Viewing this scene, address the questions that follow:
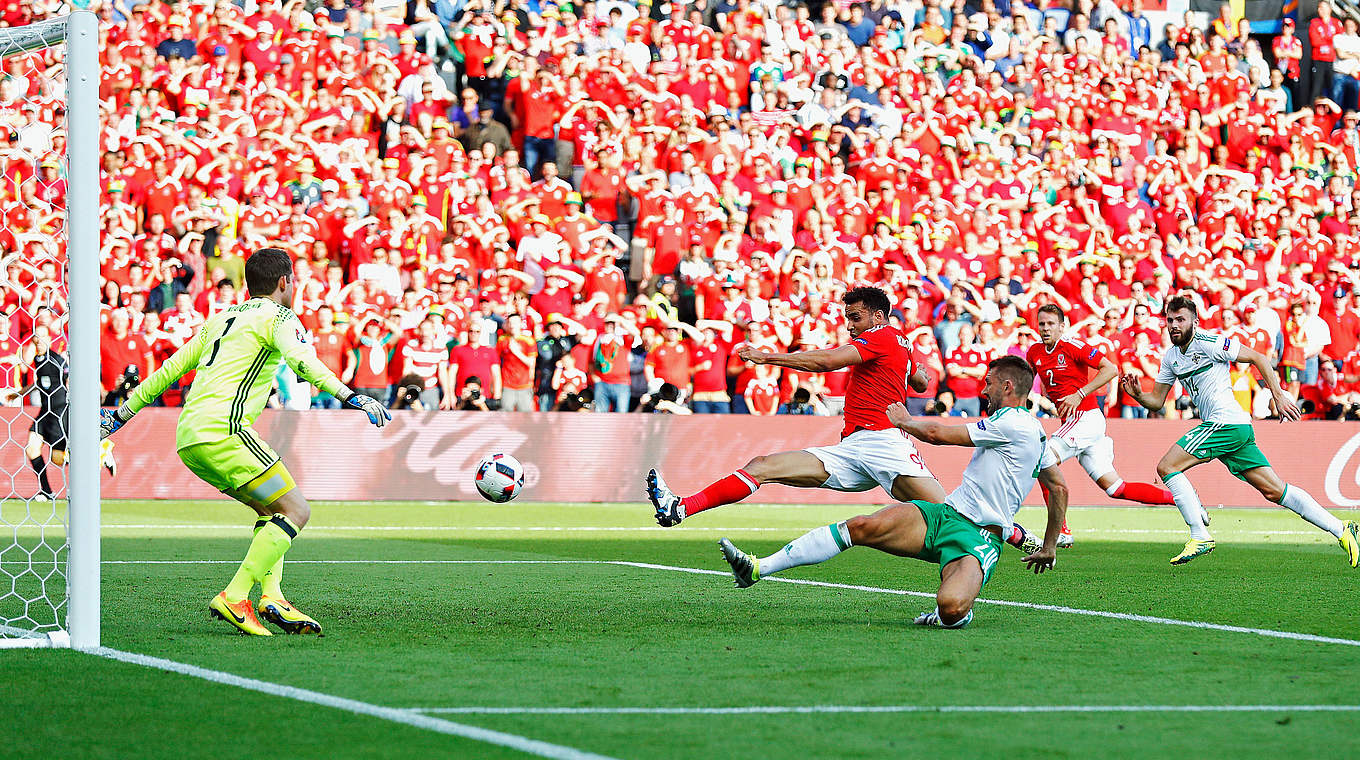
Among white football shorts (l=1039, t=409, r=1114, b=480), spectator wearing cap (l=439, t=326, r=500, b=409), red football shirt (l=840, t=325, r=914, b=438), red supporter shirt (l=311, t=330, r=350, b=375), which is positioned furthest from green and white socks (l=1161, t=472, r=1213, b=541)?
red supporter shirt (l=311, t=330, r=350, b=375)

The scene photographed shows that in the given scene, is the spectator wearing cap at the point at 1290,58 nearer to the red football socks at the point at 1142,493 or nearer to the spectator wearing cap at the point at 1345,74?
the spectator wearing cap at the point at 1345,74

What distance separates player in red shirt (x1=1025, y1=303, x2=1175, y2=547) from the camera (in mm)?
13172

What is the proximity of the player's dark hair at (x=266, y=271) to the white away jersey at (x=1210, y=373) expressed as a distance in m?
7.45

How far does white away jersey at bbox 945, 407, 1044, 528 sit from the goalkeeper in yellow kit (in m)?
2.94

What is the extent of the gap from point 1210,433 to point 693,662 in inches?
279

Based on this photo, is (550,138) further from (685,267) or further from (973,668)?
(973,668)

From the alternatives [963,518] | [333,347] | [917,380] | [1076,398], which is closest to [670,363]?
[333,347]

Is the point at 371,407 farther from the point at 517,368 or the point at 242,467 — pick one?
the point at 517,368

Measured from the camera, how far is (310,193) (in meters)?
21.2

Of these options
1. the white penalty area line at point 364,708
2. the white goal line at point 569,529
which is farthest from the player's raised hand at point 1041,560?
the white penalty area line at point 364,708

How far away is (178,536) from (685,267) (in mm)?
8485

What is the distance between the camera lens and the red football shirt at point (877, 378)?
10539mm

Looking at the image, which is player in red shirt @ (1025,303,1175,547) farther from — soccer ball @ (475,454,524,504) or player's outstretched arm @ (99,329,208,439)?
player's outstretched arm @ (99,329,208,439)

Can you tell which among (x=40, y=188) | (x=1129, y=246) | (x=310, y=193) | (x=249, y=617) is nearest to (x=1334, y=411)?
(x=1129, y=246)
